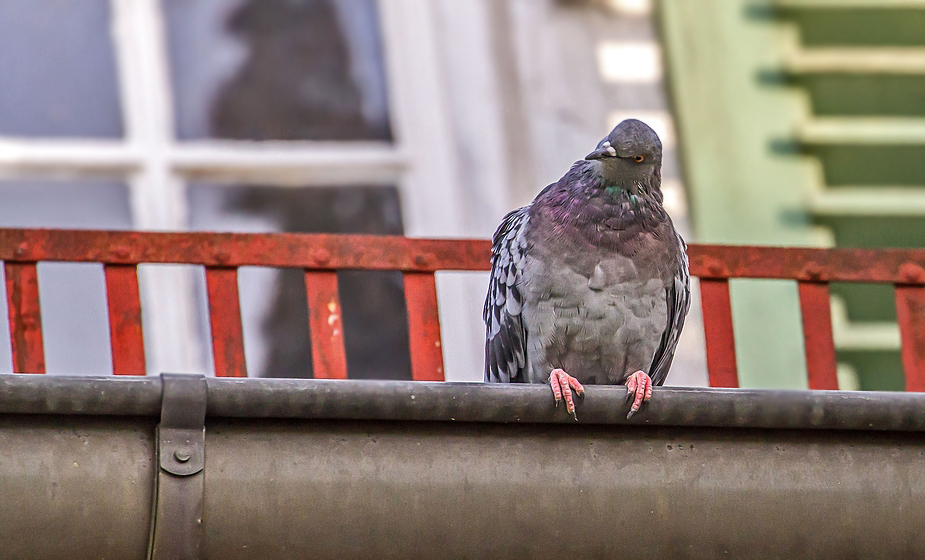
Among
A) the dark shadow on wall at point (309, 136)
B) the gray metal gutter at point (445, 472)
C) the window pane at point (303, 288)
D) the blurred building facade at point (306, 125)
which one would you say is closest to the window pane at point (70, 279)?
the blurred building facade at point (306, 125)

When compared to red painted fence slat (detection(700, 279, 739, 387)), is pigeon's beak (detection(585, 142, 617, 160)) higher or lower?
higher

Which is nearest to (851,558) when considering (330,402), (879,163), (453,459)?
(453,459)

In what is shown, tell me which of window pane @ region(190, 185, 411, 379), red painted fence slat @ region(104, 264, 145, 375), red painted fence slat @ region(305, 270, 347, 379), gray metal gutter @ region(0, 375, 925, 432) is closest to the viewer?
gray metal gutter @ region(0, 375, 925, 432)

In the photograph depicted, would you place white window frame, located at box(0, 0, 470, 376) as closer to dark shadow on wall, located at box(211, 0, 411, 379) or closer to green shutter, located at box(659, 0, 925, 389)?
dark shadow on wall, located at box(211, 0, 411, 379)

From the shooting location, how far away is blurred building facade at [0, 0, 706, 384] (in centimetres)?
623

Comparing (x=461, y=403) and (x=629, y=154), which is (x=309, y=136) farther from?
(x=461, y=403)

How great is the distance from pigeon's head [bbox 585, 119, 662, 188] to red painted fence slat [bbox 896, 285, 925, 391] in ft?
2.70

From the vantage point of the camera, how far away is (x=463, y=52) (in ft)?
21.4

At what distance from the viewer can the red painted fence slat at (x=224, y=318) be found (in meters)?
4.03

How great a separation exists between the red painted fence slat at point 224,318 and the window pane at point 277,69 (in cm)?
250

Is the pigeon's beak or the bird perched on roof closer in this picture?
the pigeon's beak

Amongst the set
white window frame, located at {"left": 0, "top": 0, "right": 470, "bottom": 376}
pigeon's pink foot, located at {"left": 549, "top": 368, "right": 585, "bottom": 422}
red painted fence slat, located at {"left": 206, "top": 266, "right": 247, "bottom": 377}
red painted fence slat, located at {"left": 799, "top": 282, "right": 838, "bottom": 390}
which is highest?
white window frame, located at {"left": 0, "top": 0, "right": 470, "bottom": 376}

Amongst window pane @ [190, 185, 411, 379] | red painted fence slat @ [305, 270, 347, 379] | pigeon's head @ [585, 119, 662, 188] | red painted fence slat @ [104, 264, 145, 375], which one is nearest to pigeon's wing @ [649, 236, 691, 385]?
pigeon's head @ [585, 119, 662, 188]

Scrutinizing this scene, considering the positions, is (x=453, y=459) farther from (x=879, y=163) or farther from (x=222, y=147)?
(x=879, y=163)
